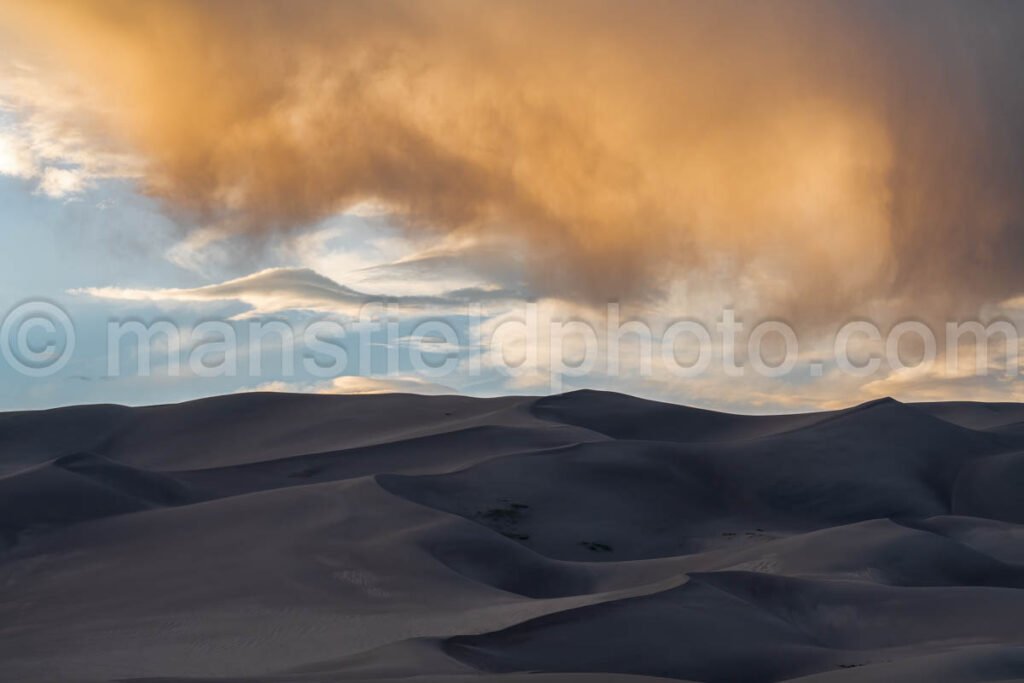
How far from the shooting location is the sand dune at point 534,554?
33.9ft

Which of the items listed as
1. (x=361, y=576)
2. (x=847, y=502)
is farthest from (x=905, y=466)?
(x=361, y=576)

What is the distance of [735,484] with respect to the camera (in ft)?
75.2

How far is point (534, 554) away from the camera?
16281 millimetres

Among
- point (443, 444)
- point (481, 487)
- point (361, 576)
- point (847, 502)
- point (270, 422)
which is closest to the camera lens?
point (361, 576)

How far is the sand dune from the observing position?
10.3m

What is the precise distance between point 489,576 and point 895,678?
24.4 feet

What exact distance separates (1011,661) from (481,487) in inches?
516

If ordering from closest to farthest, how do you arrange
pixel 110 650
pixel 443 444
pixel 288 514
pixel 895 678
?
pixel 895 678 → pixel 110 650 → pixel 288 514 → pixel 443 444

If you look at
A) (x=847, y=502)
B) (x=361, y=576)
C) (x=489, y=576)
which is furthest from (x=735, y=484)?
(x=361, y=576)

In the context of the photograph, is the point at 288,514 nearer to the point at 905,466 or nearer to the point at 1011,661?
the point at 1011,661

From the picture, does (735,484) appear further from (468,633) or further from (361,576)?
(468,633)

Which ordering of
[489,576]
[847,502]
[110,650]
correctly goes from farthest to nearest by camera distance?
[847,502]
[489,576]
[110,650]

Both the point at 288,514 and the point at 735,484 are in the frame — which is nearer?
the point at 288,514

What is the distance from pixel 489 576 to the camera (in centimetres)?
1520
